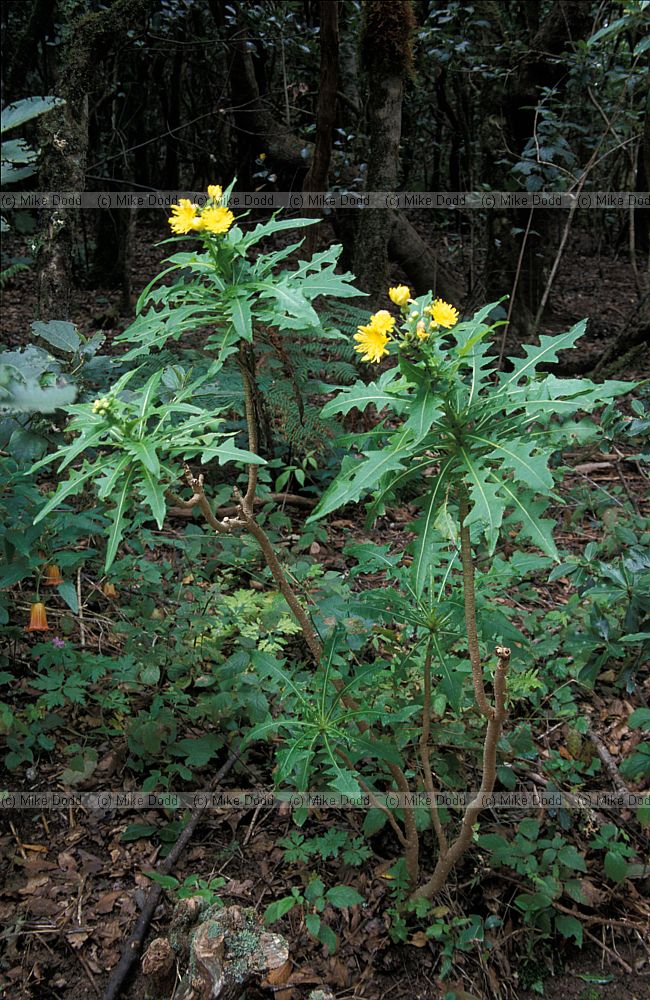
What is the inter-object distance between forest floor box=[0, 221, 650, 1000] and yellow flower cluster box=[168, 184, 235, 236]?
1.90 meters

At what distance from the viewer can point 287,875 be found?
7.93 feet

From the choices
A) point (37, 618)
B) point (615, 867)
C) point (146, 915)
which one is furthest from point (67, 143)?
point (615, 867)

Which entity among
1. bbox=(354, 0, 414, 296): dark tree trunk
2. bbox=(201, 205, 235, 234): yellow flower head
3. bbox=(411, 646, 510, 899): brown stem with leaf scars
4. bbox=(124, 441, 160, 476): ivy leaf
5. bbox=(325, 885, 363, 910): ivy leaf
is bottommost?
bbox=(325, 885, 363, 910): ivy leaf

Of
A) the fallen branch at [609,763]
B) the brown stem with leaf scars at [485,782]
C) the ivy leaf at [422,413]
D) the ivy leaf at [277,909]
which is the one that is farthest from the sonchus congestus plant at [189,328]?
the fallen branch at [609,763]

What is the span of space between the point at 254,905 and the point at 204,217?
6.56 feet

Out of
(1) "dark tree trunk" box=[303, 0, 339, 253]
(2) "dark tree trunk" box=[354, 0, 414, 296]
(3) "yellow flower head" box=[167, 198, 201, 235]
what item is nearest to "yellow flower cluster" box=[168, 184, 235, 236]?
(3) "yellow flower head" box=[167, 198, 201, 235]

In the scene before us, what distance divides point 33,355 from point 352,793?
173 cm

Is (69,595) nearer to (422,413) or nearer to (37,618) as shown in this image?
(37,618)

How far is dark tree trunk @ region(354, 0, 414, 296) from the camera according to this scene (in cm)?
471

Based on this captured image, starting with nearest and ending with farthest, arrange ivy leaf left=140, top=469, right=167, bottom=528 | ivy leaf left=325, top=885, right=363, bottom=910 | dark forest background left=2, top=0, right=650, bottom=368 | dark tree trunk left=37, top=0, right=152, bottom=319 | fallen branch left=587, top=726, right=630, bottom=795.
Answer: ivy leaf left=140, top=469, right=167, bottom=528 < ivy leaf left=325, top=885, right=363, bottom=910 < fallen branch left=587, top=726, right=630, bottom=795 < dark tree trunk left=37, top=0, right=152, bottom=319 < dark forest background left=2, top=0, right=650, bottom=368

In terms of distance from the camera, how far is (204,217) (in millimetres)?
1484

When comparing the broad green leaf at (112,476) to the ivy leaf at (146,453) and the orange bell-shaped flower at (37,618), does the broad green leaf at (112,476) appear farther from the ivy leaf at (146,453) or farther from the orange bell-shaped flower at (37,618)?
the orange bell-shaped flower at (37,618)

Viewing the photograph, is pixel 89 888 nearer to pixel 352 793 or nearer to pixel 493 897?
pixel 352 793

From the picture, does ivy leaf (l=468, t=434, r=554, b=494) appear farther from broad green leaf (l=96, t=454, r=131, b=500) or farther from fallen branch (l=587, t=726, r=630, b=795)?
fallen branch (l=587, t=726, r=630, b=795)
